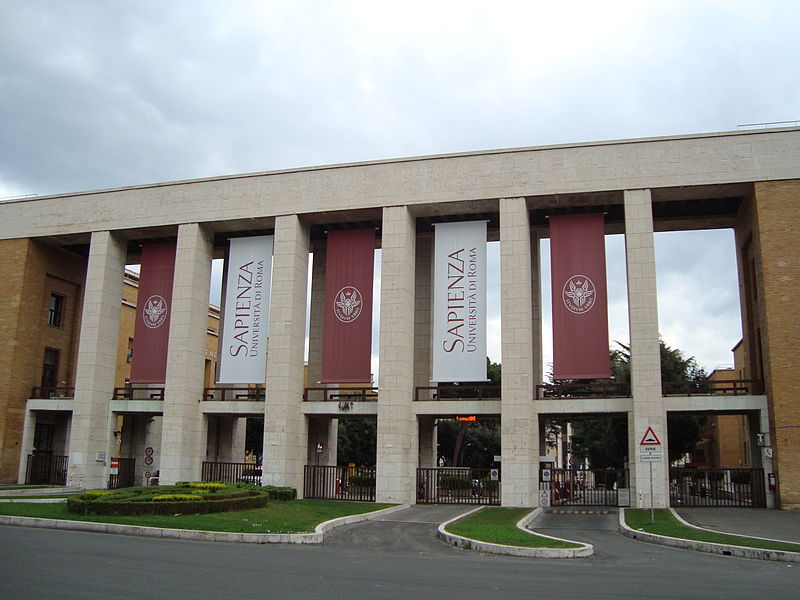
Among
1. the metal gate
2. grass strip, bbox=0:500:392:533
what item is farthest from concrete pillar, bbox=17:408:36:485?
the metal gate

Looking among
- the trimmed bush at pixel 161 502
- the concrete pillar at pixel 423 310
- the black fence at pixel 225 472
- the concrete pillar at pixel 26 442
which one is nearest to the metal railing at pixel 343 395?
the concrete pillar at pixel 423 310

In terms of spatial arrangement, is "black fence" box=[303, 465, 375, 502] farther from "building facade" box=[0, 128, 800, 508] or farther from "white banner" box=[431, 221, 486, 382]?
"white banner" box=[431, 221, 486, 382]

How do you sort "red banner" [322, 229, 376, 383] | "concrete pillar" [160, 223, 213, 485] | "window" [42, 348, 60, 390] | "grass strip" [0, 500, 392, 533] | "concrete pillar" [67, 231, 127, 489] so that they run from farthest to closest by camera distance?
"window" [42, 348, 60, 390], "concrete pillar" [67, 231, 127, 489], "red banner" [322, 229, 376, 383], "concrete pillar" [160, 223, 213, 485], "grass strip" [0, 500, 392, 533]

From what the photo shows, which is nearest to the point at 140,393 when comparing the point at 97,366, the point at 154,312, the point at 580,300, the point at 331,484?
the point at 97,366

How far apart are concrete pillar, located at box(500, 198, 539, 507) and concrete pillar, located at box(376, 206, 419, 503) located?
4.10 meters

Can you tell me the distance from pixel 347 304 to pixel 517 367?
8.76m

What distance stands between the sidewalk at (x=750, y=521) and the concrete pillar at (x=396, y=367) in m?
10.8

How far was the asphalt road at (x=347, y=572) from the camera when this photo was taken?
10.6 meters

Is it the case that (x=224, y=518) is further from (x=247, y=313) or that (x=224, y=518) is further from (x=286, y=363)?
(x=247, y=313)

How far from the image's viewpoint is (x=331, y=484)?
33.7 meters

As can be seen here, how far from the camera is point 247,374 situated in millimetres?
35250

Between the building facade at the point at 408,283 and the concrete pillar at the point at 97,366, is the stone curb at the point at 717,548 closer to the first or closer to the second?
the building facade at the point at 408,283

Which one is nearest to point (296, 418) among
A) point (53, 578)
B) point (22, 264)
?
point (22, 264)

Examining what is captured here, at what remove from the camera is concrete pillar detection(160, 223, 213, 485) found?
112 ft
